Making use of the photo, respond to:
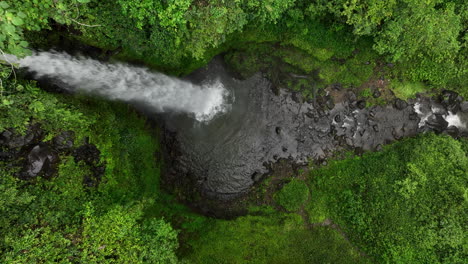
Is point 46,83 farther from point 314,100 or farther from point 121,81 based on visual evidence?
point 314,100

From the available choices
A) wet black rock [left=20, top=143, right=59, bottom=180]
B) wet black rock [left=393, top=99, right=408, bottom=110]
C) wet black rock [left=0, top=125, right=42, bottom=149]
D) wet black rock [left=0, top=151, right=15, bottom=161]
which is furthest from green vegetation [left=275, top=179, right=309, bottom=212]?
wet black rock [left=0, top=151, right=15, bottom=161]

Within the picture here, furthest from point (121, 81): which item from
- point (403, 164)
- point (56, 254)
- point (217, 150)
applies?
point (403, 164)

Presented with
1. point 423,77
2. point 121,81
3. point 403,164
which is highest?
point 423,77

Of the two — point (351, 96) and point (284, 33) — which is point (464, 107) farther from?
point (284, 33)

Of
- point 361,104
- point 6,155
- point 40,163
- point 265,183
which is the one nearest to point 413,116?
point 361,104

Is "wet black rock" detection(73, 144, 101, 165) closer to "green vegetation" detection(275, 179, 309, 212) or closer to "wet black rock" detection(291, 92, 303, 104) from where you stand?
"green vegetation" detection(275, 179, 309, 212)
